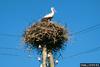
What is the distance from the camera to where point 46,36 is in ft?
48.4

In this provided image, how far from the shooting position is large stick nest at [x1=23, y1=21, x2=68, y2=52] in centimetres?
1471

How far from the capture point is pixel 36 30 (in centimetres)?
1481

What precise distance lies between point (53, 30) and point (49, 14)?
1.40 meters

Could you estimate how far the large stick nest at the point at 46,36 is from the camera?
14.7 metres

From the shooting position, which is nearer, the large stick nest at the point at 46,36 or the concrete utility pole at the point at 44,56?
the concrete utility pole at the point at 44,56

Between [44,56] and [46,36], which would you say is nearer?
[44,56]

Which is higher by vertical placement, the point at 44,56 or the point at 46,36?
the point at 46,36

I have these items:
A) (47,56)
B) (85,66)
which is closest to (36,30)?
(47,56)

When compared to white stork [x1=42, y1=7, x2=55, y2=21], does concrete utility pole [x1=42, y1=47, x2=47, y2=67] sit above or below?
below

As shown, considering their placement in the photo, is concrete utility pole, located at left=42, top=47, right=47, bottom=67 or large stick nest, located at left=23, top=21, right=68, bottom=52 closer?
concrete utility pole, located at left=42, top=47, right=47, bottom=67

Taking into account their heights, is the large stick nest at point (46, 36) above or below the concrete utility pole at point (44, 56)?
above

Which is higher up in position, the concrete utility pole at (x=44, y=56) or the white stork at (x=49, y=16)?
the white stork at (x=49, y=16)

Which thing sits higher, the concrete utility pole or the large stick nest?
the large stick nest

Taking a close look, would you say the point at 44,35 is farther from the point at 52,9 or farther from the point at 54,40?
the point at 52,9
